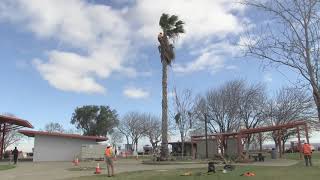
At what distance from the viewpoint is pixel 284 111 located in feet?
188

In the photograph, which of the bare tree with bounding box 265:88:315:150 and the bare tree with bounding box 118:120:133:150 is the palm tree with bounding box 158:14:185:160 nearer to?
the bare tree with bounding box 265:88:315:150

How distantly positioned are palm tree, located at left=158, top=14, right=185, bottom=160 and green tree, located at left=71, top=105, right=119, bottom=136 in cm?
4968

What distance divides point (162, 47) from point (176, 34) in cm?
246

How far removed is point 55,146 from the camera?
5316 centimetres

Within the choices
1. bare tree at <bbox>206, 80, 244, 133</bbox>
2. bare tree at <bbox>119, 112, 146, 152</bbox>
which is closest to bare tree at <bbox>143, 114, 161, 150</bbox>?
bare tree at <bbox>119, 112, 146, 152</bbox>

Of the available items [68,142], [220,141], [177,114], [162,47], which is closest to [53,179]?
[162,47]

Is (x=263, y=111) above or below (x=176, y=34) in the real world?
below

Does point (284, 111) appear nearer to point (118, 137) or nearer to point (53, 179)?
point (53, 179)

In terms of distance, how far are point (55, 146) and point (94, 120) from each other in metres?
38.0

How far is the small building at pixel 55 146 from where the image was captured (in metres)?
51.6

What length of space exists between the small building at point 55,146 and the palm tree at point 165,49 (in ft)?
57.1

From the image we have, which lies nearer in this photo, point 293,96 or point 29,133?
point 29,133

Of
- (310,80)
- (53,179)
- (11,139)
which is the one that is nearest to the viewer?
(310,80)

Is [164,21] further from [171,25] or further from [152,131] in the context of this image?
[152,131]
